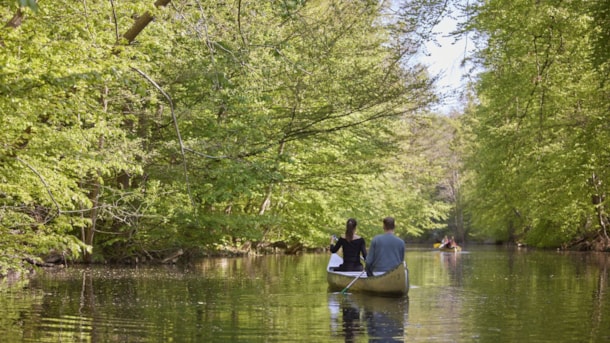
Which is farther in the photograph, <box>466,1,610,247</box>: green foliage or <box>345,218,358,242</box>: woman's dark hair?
<box>345,218,358,242</box>: woman's dark hair

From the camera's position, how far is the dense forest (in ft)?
40.5

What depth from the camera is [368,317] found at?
1149 cm

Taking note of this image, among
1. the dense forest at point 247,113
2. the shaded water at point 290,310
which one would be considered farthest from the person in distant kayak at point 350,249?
the dense forest at point 247,113

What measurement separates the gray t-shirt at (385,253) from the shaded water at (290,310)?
72 cm

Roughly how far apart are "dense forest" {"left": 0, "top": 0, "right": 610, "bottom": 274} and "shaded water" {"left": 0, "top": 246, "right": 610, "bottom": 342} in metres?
1.31

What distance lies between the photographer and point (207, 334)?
9344 millimetres

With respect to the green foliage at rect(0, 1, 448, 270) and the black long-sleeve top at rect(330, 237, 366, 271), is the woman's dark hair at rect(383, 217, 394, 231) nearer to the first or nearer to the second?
the black long-sleeve top at rect(330, 237, 366, 271)

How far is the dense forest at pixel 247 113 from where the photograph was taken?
40.5 ft

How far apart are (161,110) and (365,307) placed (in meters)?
12.2

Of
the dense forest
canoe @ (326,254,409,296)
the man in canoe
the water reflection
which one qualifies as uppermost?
the dense forest

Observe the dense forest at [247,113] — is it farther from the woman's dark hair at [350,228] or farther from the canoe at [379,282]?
the canoe at [379,282]

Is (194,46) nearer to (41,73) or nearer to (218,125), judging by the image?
(218,125)

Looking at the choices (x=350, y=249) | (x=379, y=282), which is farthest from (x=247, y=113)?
(x=379, y=282)

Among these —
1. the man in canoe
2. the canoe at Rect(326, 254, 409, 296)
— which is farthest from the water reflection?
the man in canoe
